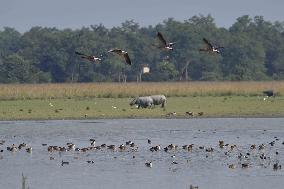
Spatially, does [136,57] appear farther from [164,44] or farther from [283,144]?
[164,44]

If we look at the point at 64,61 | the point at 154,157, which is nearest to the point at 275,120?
the point at 154,157

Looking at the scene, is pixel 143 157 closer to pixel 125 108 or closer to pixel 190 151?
pixel 190 151

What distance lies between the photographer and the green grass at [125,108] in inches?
1678

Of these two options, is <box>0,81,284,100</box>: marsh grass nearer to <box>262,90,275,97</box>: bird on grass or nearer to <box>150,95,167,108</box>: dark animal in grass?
<box>262,90,275,97</box>: bird on grass

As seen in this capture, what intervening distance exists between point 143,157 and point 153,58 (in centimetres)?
8164

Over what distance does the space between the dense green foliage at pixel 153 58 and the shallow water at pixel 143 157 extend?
165 feet

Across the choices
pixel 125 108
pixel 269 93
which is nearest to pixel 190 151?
pixel 125 108

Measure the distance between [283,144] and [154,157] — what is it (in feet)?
15.7

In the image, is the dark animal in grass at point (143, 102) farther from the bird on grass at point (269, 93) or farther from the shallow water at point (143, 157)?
the bird on grass at point (269, 93)

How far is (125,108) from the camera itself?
46.2 m

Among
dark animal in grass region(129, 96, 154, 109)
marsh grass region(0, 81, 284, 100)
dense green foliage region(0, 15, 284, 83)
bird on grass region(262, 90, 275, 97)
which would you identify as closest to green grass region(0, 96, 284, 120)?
dark animal in grass region(129, 96, 154, 109)

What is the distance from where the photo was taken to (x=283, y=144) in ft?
97.7

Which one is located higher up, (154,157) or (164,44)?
(164,44)

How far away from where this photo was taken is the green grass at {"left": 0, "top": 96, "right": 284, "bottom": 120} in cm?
4262
